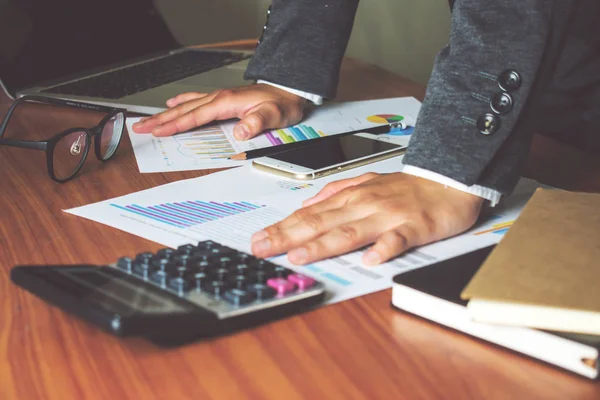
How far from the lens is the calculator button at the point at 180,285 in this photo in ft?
1.82

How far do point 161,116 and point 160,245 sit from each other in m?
0.47

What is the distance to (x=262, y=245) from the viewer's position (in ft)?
2.22

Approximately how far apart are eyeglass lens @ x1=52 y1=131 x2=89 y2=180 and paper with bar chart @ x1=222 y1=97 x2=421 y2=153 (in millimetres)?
210

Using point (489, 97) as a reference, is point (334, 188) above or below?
below

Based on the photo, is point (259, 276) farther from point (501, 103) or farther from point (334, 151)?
point (334, 151)

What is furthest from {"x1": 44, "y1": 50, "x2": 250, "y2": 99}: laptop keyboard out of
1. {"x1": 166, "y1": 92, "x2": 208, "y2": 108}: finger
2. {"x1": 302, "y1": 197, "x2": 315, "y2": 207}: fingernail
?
{"x1": 302, "y1": 197, "x2": 315, "y2": 207}: fingernail

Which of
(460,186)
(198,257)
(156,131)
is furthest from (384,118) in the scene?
(198,257)

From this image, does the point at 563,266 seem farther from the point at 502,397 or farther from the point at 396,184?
the point at 396,184

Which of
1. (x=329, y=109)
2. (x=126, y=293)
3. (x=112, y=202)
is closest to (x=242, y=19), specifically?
(x=329, y=109)

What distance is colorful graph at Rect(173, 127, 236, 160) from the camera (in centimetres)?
104

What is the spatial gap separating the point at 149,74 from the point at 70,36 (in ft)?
0.57

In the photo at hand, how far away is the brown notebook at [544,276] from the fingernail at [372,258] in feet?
0.40

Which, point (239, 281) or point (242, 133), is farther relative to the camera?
point (242, 133)

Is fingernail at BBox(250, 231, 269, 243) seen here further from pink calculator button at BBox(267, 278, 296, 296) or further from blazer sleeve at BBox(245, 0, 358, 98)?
blazer sleeve at BBox(245, 0, 358, 98)
